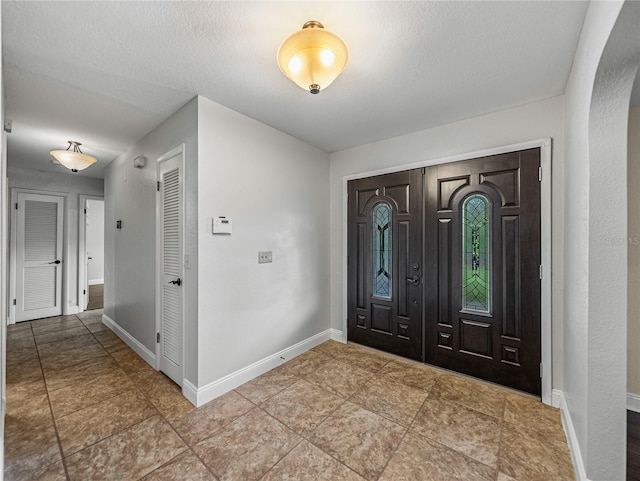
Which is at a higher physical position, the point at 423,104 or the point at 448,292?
the point at 423,104

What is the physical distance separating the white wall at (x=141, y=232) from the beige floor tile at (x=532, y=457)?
2.25 metres

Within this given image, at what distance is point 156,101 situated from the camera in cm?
231

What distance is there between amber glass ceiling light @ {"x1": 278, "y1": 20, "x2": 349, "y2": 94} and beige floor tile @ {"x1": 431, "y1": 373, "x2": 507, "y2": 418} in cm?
259

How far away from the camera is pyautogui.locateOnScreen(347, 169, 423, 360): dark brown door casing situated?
2887 mm

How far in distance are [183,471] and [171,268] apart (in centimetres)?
159

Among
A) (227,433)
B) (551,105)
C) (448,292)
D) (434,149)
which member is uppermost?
(551,105)

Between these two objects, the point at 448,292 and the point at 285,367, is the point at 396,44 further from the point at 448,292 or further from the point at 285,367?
the point at 285,367

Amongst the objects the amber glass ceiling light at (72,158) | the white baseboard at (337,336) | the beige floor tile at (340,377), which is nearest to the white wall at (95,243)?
the amber glass ceiling light at (72,158)

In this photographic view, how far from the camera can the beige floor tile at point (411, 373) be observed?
2.51m

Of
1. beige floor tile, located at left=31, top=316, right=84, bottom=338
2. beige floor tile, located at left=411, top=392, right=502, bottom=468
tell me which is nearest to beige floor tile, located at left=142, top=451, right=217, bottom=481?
beige floor tile, located at left=411, top=392, right=502, bottom=468

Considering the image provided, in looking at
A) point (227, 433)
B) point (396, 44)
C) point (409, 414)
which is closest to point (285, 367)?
point (227, 433)

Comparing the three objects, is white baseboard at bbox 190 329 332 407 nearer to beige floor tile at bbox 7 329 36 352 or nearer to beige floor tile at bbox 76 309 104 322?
beige floor tile at bbox 7 329 36 352

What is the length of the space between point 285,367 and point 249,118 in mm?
2529

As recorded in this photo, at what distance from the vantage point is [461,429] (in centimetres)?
190
